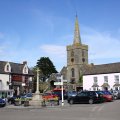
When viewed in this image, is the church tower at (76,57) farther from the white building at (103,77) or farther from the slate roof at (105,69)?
the slate roof at (105,69)

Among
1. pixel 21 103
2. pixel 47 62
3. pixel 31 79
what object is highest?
pixel 47 62

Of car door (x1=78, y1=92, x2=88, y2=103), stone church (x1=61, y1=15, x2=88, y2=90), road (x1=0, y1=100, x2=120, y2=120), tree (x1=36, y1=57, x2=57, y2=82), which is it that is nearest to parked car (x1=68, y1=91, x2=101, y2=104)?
car door (x1=78, y1=92, x2=88, y2=103)

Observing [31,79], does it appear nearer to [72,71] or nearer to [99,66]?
[99,66]

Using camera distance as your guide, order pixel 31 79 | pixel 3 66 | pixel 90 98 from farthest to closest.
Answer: pixel 31 79
pixel 3 66
pixel 90 98

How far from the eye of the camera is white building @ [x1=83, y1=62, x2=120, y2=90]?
7912 cm

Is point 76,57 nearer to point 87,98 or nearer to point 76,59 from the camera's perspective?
point 76,59

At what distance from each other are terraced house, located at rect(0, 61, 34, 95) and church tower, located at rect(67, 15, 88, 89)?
2773cm

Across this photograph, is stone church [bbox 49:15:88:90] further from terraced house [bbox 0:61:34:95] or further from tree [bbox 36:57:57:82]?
terraced house [bbox 0:61:34:95]

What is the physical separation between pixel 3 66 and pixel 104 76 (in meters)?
27.1

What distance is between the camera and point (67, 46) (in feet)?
366

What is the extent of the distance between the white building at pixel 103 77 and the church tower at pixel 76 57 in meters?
16.0

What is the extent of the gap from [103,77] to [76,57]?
26334 mm

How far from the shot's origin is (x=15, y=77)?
72250 mm

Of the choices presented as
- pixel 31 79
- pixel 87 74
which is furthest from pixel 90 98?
pixel 87 74
